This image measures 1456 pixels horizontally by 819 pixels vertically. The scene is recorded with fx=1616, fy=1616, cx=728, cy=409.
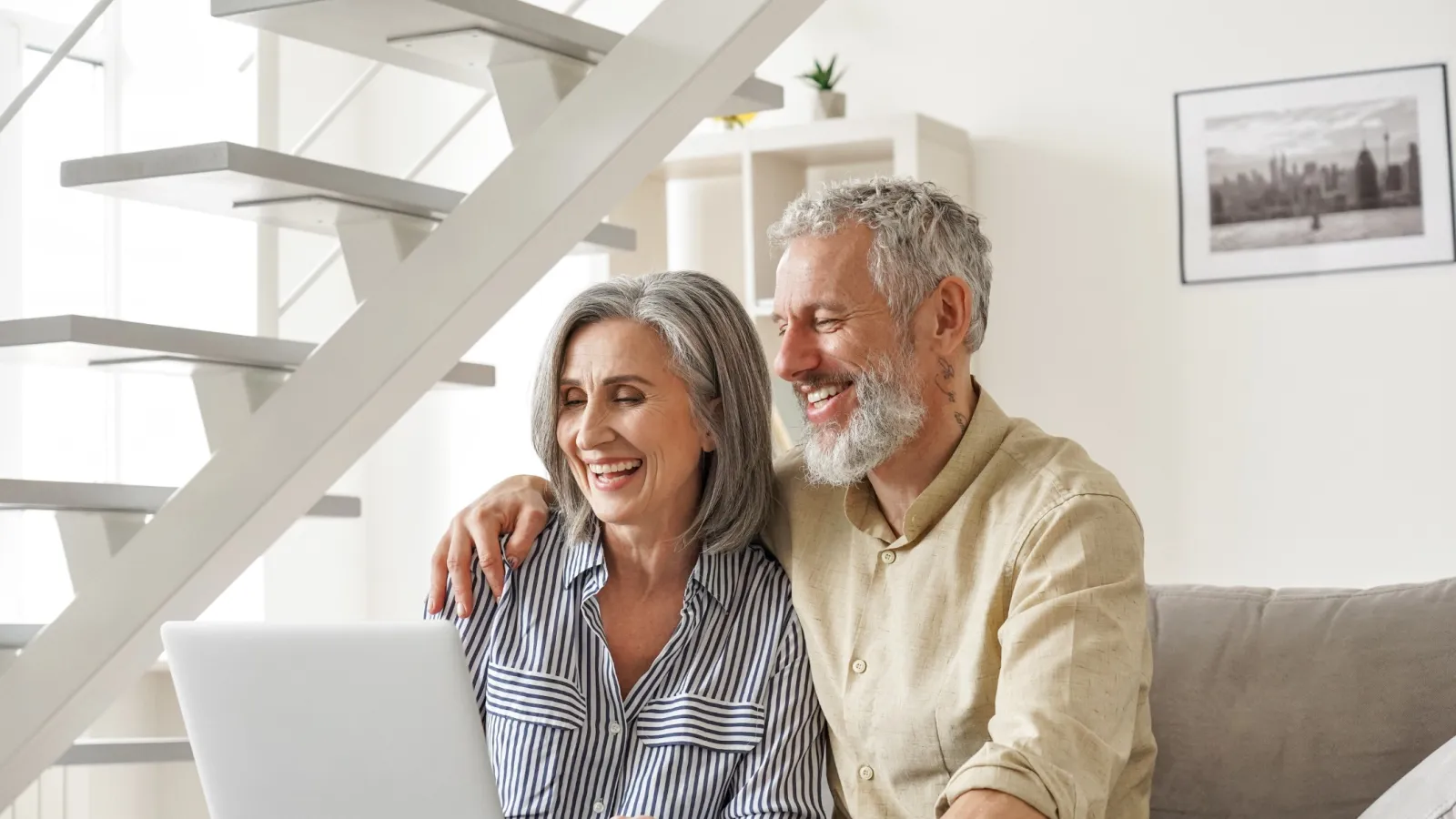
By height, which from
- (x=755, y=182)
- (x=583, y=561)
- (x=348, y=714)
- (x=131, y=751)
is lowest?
(x=131, y=751)

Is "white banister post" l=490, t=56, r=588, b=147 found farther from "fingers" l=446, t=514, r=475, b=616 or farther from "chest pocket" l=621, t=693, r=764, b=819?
"chest pocket" l=621, t=693, r=764, b=819

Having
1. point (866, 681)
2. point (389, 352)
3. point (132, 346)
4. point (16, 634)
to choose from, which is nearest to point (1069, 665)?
point (866, 681)

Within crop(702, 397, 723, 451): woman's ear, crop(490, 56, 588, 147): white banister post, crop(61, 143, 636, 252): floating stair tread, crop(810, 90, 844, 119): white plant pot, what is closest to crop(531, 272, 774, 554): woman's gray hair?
crop(702, 397, 723, 451): woman's ear

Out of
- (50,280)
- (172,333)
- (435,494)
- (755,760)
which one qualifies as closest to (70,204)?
(50,280)

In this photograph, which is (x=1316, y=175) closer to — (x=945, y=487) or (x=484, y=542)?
(x=945, y=487)

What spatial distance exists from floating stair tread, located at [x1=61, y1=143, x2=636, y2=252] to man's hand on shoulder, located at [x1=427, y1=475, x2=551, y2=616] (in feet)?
1.72

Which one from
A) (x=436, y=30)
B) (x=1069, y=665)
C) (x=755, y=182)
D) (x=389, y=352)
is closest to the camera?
(x=1069, y=665)

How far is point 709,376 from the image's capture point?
204 cm

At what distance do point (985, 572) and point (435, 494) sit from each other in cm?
327

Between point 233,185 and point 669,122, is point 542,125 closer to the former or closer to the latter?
point 669,122

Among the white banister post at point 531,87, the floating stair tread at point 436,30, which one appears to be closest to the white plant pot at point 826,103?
the floating stair tread at point 436,30

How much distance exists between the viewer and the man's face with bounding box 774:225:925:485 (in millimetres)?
1938

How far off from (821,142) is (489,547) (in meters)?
2.27

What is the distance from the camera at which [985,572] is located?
5.98ft
